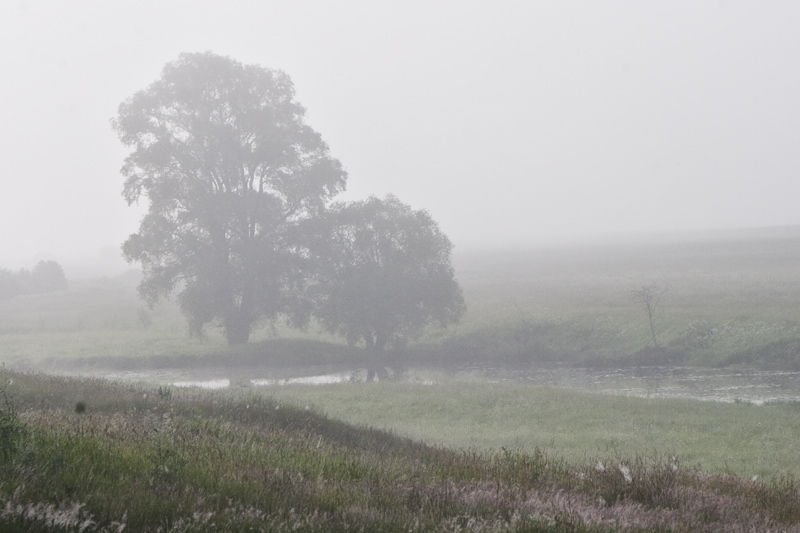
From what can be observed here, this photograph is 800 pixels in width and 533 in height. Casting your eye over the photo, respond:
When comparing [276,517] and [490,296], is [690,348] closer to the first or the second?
[490,296]

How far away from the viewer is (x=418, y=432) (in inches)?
777

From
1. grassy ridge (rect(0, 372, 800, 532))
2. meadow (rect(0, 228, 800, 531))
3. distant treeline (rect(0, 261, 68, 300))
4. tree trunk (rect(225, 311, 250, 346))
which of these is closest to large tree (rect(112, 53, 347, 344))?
tree trunk (rect(225, 311, 250, 346))

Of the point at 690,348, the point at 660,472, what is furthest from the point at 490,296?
the point at 660,472

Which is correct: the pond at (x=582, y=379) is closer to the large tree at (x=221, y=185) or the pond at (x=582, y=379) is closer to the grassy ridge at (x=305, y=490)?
the large tree at (x=221, y=185)

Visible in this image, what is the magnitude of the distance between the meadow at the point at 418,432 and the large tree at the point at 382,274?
7.81 feet

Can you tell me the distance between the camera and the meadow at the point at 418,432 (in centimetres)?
500

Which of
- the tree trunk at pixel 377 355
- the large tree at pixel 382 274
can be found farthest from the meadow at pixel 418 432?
the large tree at pixel 382 274

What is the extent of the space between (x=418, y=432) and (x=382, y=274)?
23.9 metres

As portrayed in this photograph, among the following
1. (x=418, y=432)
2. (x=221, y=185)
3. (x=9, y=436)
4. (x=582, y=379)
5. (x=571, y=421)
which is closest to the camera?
(x=9, y=436)

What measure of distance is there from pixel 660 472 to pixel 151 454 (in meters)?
5.67

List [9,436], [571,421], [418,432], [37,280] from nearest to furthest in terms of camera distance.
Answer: [9,436] → [418,432] → [571,421] → [37,280]

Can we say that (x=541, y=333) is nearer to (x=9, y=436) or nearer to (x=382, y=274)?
(x=382, y=274)

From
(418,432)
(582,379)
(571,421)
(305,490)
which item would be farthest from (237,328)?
(305,490)

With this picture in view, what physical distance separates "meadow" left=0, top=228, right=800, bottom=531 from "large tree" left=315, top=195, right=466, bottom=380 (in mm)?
2379
